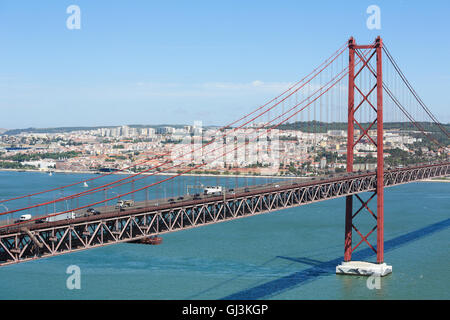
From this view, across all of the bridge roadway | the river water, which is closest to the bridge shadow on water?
the river water

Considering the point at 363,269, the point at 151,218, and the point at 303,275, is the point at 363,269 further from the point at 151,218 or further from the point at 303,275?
the point at 151,218

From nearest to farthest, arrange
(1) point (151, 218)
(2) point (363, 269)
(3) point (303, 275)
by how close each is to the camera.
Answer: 1. (1) point (151, 218)
2. (3) point (303, 275)
3. (2) point (363, 269)

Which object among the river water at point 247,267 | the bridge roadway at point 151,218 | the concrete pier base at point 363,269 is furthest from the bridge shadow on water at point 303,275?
the bridge roadway at point 151,218

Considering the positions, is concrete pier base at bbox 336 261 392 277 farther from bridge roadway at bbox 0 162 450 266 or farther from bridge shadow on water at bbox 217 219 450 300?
bridge roadway at bbox 0 162 450 266

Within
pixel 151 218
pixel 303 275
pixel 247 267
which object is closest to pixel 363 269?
pixel 303 275
